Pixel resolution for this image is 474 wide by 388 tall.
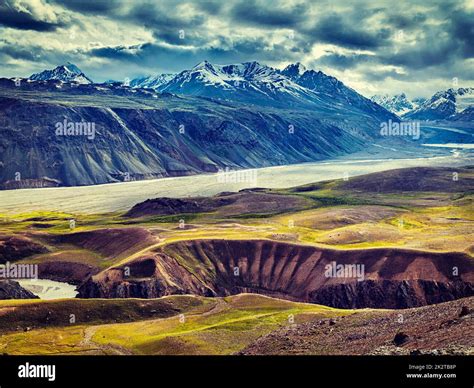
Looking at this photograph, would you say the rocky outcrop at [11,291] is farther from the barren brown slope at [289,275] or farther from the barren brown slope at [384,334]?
the barren brown slope at [384,334]

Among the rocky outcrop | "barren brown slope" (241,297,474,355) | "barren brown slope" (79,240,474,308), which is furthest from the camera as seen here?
"barren brown slope" (79,240,474,308)

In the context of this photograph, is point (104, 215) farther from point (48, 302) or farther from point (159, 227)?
point (48, 302)

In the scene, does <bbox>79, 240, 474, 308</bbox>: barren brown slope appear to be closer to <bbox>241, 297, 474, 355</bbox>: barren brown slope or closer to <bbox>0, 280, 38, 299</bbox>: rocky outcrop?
<bbox>0, 280, 38, 299</bbox>: rocky outcrop

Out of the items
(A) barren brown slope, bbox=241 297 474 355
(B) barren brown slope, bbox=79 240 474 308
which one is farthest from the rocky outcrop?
(A) barren brown slope, bbox=241 297 474 355

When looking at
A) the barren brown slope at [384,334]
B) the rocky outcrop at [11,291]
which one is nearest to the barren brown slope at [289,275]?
the rocky outcrop at [11,291]

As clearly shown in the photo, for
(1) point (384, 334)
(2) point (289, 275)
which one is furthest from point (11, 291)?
(1) point (384, 334)

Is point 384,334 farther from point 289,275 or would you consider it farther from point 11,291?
point 11,291

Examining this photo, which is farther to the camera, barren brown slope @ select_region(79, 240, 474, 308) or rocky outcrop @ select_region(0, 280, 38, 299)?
barren brown slope @ select_region(79, 240, 474, 308)
